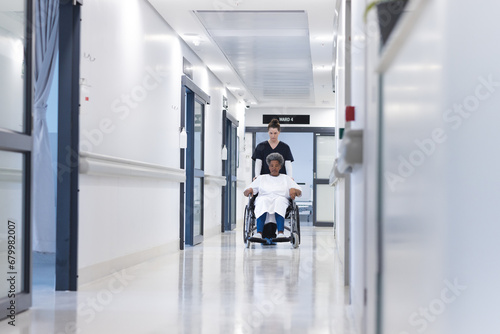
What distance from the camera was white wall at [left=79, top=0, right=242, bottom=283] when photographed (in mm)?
5324

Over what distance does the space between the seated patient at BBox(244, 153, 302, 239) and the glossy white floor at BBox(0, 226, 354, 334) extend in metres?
1.56

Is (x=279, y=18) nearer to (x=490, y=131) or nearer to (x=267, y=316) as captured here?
(x=267, y=316)

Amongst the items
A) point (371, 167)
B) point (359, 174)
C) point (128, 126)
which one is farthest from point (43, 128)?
point (371, 167)

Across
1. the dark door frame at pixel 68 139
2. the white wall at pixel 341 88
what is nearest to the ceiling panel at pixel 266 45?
the white wall at pixel 341 88

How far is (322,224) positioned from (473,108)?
1464cm

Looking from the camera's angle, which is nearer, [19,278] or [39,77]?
[19,278]

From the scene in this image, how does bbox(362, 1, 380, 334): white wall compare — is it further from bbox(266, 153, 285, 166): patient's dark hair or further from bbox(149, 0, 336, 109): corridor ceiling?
bbox(266, 153, 285, 166): patient's dark hair

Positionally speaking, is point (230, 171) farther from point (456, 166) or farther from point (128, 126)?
point (456, 166)

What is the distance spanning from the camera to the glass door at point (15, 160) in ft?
12.5

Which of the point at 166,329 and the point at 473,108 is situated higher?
the point at 473,108

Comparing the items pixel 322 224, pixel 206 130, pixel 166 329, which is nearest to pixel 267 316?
pixel 166 329

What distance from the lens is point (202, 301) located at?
4332mm

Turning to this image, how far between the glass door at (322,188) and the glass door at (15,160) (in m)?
12.0

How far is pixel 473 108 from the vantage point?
115 centimetres
